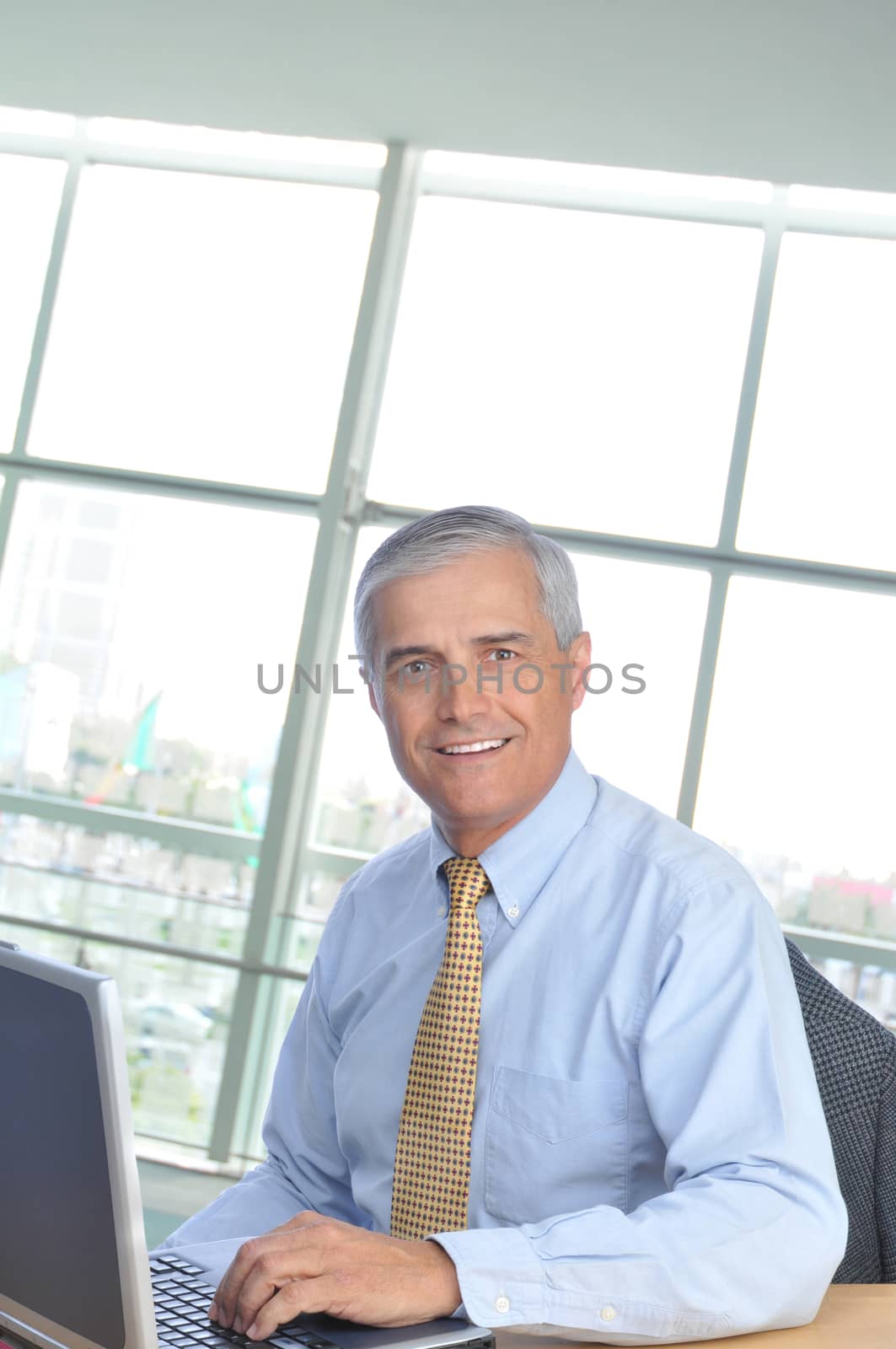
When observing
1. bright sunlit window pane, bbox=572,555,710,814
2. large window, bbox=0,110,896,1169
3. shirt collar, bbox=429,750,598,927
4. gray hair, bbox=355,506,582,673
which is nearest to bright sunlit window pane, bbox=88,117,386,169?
large window, bbox=0,110,896,1169

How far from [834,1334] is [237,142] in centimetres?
456

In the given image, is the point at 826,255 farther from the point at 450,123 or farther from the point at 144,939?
the point at 144,939

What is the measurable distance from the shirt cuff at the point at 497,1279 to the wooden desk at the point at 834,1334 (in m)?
0.04

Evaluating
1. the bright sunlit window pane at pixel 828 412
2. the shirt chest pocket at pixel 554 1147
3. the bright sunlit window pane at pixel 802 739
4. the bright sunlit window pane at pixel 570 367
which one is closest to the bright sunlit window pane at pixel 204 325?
the bright sunlit window pane at pixel 570 367

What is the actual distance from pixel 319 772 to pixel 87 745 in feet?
2.93

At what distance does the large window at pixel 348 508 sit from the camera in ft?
13.8

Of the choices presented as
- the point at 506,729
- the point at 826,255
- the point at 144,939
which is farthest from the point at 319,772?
the point at 506,729

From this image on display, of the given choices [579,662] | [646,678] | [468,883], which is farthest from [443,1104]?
[646,678]

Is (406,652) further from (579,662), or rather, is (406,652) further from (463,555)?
(579,662)

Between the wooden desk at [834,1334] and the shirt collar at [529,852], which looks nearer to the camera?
the wooden desk at [834,1334]

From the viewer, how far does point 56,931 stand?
4.61m

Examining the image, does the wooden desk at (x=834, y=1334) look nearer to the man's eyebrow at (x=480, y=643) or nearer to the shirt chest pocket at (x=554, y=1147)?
the shirt chest pocket at (x=554, y=1147)

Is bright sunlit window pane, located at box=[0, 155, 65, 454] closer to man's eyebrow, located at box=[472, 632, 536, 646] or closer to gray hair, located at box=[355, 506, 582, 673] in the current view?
gray hair, located at box=[355, 506, 582, 673]

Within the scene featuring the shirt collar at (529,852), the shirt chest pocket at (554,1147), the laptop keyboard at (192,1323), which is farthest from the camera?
the shirt collar at (529,852)
